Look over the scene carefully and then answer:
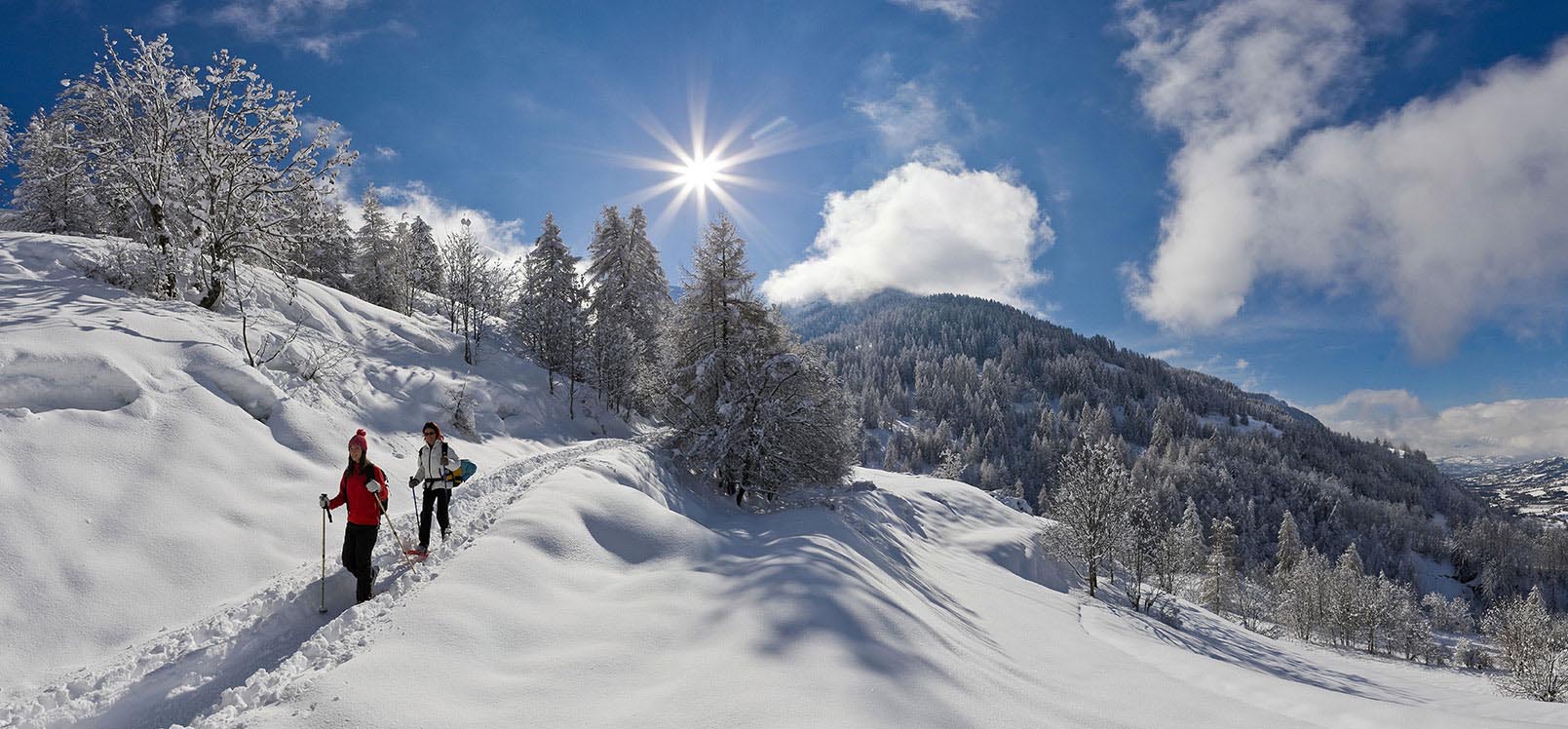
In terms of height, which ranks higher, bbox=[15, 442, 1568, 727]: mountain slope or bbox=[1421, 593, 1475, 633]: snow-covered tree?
bbox=[15, 442, 1568, 727]: mountain slope

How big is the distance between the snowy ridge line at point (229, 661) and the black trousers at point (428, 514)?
2.83 ft

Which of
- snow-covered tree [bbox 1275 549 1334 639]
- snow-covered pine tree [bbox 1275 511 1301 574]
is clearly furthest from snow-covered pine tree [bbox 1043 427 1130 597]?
snow-covered pine tree [bbox 1275 511 1301 574]

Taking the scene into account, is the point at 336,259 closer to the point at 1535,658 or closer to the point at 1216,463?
the point at 1535,658

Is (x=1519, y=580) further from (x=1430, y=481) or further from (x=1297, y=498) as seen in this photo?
(x=1430, y=481)

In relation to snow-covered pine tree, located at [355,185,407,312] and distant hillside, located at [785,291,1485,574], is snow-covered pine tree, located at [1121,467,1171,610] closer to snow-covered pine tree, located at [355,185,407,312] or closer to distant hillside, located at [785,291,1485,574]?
distant hillside, located at [785,291,1485,574]

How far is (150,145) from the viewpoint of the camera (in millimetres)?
16688

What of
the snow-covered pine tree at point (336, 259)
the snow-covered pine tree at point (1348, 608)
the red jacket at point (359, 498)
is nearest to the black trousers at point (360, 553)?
the red jacket at point (359, 498)

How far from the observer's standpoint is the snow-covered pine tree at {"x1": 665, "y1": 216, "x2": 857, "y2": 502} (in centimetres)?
1936

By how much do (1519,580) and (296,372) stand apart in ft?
697

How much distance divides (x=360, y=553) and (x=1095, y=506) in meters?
29.5

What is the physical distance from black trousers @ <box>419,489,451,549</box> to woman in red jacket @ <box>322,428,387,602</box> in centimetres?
180

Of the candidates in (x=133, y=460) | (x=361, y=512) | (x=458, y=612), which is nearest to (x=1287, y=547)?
(x=458, y=612)

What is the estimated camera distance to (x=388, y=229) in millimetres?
52469

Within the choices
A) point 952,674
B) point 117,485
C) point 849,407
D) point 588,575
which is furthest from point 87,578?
point 849,407
